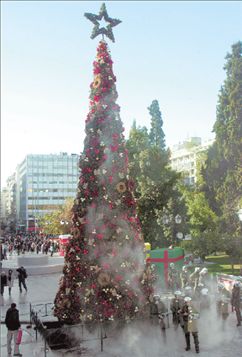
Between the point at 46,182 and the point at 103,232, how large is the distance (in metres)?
122

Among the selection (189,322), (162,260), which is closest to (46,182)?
(162,260)

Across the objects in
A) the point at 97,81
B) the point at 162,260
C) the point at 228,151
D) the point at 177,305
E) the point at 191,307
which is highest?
the point at 228,151

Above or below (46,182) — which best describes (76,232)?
below

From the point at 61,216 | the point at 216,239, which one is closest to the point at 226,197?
the point at 216,239

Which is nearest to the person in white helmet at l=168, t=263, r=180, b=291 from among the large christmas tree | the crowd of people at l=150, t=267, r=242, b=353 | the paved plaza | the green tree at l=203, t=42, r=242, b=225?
the crowd of people at l=150, t=267, r=242, b=353

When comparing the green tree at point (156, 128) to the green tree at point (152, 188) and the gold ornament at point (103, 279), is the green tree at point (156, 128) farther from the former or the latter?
the gold ornament at point (103, 279)

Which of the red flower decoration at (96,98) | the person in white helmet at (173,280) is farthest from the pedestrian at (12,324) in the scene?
the person in white helmet at (173,280)

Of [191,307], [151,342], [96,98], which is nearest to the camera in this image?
[191,307]

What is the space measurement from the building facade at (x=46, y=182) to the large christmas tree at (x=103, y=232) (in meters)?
117

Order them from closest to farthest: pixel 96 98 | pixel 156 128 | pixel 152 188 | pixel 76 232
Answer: pixel 76 232 < pixel 96 98 < pixel 152 188 < pixel 156 128

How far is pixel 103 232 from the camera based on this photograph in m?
13.6

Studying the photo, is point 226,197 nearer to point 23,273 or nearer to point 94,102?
point 23,273

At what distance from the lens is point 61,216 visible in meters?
63.3

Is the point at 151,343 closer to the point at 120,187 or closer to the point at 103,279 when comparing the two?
the point at 103,279
